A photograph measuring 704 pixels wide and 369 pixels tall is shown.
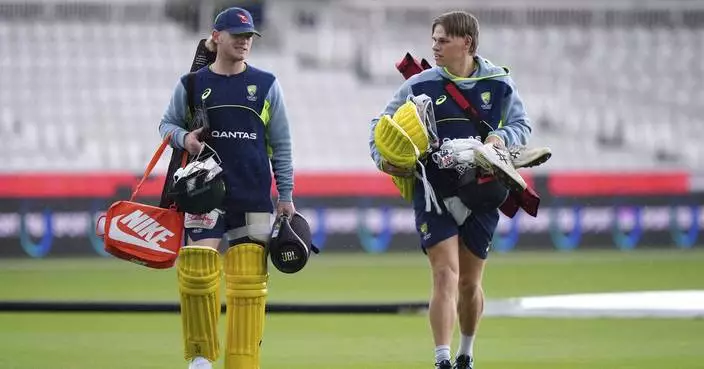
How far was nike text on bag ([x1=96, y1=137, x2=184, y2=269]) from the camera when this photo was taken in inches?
284

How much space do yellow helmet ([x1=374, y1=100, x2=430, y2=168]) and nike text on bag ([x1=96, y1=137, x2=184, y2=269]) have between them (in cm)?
117

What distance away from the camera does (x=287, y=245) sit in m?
7.20

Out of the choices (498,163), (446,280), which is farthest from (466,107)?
(446,280)

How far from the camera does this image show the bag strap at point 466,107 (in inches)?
301

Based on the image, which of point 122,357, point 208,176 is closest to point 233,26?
point 208,176

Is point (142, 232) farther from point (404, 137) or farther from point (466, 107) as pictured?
point (466, 107)

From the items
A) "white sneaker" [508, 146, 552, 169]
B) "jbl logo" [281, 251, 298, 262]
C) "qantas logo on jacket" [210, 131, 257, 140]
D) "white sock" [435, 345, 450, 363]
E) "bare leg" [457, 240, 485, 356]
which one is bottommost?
"white sock" [435, 345, 450, 363]

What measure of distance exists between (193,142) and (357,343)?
10.9 ft

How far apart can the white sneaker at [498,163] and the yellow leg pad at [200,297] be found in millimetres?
1506

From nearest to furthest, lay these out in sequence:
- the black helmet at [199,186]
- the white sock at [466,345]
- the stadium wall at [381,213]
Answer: the black helmet at [199,186] → the white sock at [466,345] → the stadium wall at [381,213]

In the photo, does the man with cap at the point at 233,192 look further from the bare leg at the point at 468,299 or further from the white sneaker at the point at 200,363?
the bare leg at the point at 468,299

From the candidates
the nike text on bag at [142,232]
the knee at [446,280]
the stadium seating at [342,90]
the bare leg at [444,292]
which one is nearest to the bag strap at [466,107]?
the bare leg at [444,292]

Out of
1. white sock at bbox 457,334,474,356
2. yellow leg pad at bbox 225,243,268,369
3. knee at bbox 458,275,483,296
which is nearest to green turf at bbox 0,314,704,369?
white sock at bbox 457,334,474,356

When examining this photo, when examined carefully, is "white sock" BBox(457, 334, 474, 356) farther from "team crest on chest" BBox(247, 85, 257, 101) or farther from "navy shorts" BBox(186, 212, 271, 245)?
"team crest on chest" BBox(247, 85, 257, 101)
